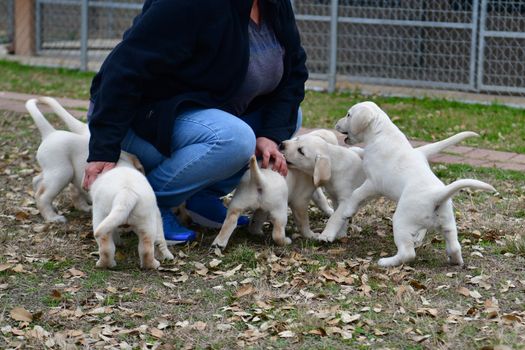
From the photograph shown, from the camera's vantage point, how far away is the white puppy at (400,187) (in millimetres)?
4602

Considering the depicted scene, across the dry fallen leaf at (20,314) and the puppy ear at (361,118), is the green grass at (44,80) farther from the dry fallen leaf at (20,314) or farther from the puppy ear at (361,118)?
the dry fallen leaf at (20,314)

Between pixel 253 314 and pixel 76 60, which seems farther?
pixel 76 60

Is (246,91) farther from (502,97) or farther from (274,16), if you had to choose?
(502,97)

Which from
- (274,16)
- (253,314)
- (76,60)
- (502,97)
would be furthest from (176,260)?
(76,60)

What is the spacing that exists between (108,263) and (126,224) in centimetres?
25

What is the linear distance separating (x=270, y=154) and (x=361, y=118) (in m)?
0.53

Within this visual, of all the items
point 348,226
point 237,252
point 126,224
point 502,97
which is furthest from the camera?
point 502,97

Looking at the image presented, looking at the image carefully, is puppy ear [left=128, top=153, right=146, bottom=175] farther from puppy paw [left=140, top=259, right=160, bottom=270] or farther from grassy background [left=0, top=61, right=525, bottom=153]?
grassy background [left=0, top=61, right=525, bottom=153]

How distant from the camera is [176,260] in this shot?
483 cm

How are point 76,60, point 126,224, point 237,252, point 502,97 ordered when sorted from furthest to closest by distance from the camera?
point 76,60, point 502,97, point 237,252, point 126,224

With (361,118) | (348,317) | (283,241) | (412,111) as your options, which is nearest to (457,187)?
(361,118)

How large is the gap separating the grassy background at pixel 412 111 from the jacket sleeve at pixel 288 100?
272 cm

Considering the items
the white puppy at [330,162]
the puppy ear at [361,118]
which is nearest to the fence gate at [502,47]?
the white puppy at [330,162]

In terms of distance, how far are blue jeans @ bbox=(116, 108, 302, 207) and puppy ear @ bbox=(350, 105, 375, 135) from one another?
54 centimetres
